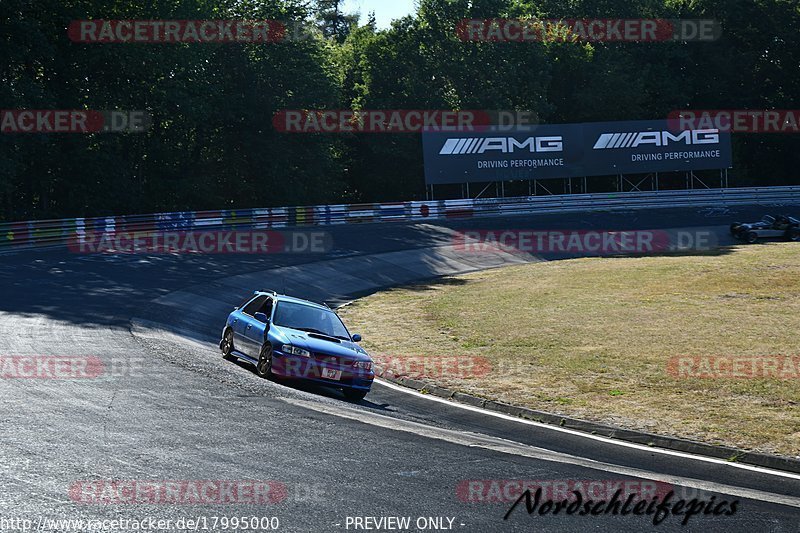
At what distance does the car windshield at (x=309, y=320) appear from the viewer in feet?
53.2

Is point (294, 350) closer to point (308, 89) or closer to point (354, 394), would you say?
point (354, 394)

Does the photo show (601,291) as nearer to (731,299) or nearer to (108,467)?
(731,299)

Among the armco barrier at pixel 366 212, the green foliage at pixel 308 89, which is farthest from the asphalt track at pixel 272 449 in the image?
the green foliage at pixel 308 89

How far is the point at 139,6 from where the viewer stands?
50.9m

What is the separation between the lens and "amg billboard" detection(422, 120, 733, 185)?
5525 centimetres

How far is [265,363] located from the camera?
15.5 m

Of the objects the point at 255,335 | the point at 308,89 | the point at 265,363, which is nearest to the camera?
the point at 265,363

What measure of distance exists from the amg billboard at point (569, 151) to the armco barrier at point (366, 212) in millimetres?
2508

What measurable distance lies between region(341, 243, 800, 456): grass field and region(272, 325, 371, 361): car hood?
210 centimetres

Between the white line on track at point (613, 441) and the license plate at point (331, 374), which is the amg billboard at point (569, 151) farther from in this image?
the license plate at point (331, 374)

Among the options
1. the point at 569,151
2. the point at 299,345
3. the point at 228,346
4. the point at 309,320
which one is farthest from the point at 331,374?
Answer: the point at 569,151

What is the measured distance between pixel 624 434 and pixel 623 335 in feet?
30.5

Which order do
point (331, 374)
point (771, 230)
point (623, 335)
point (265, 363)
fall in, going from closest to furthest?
1. point (331, 374)
2. point (265, 363)
3. point (623, 335)
4. point (771, 230)

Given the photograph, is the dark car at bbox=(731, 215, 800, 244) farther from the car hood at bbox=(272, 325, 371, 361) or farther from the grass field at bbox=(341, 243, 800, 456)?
the car hood at bbox=(272, 325, 371, 361)
